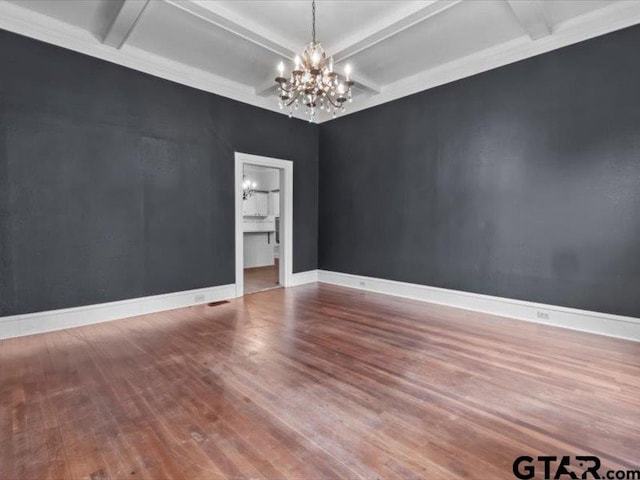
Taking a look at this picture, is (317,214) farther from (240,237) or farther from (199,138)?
(199,138)

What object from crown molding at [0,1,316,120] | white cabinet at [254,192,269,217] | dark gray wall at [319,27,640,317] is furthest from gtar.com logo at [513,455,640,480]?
white cabinet at [254,192,269,217]

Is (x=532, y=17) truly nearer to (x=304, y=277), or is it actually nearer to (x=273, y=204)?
(x=304, y=277)

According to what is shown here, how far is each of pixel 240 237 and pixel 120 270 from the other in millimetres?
1873

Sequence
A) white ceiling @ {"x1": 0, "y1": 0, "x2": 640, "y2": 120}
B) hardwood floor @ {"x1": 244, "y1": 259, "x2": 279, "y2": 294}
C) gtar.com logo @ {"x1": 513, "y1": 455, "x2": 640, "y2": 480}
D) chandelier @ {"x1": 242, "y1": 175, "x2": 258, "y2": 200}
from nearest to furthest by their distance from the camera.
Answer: gtar.com logo @ {"x1": 513, "y1": 455, "x2": 640, "y2": 480}, white ceiling @ {"x1": 0, "y1": 0, "x2": 640, "y2": 120}, hardwood floor @ {"x1": 244, "y1": 259, "x2": 279, "y2": 294}, chandelier @ {"x1": 242, "y1": 175, "x2": 258, "y2": 200}

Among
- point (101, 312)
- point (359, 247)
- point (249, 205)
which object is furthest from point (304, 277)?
point (249, 205)

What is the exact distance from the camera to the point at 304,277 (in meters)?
6.62

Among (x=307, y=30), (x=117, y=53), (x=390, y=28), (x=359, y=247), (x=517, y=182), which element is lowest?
(x=359, y=247)

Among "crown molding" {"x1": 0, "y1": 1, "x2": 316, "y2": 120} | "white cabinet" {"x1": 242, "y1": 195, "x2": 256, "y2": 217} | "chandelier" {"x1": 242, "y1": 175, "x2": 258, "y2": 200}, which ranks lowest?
"white cabinet" {"x1": 242, "y1": 195, "x2": 256, "y2": 217}

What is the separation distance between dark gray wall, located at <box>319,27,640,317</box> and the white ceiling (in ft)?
0.94

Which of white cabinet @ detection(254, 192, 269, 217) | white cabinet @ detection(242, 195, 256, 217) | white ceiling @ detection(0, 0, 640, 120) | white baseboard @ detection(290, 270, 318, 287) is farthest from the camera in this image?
white cabinet @ detection(254, 192, 269, 217)

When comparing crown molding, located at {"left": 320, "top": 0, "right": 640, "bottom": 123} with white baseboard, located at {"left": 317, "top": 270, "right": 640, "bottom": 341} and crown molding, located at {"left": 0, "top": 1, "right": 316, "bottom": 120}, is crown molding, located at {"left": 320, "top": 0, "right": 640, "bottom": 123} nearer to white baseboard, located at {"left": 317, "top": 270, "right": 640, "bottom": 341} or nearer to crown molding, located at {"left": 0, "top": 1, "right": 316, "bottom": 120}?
crown molding, located at {"left": 0, "top": 1, "right": 316, "bottom": 120}

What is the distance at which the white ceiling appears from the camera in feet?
11.2

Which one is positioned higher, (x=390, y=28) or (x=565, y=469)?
(x=390, y=28)

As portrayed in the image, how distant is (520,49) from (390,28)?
1.83 metres
